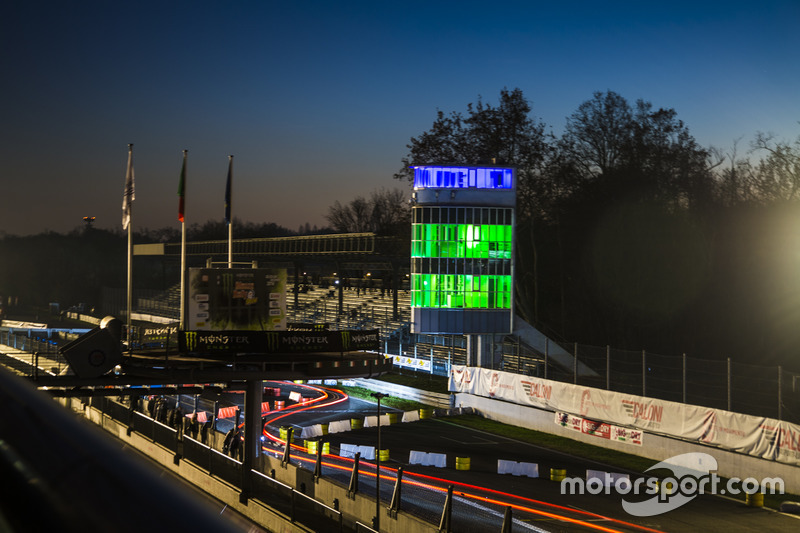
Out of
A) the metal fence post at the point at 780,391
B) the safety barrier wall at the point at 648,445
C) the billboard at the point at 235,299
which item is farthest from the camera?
the billboard at the point at 235,299

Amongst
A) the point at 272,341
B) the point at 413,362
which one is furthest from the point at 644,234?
the point at 272,341

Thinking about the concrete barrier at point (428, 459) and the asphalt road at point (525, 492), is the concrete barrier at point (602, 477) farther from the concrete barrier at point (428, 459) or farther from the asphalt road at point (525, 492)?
the concrete barrier at point (428, 459)

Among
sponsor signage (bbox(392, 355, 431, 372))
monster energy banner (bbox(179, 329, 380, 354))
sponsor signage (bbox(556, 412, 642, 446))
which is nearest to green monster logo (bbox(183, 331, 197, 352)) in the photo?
monster energy banner (bbox(179, 329, 380, 354))

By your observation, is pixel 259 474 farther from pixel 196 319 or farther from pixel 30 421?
pixel 30 421

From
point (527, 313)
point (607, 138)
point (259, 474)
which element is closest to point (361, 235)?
point (527, 313)

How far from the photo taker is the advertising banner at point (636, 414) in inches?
1081

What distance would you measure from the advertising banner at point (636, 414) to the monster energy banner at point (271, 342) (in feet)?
44.0

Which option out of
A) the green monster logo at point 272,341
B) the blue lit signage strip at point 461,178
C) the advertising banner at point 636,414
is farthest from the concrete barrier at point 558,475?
the blue lit signage strip at point 461,178

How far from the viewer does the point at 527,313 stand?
2790 inches

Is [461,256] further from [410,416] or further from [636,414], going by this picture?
[636,414]

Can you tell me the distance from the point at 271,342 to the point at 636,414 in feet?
57.1

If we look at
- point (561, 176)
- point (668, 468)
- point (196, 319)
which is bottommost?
point (668, 468)

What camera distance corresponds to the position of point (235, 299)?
28.9m

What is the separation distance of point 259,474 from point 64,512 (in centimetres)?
2301
